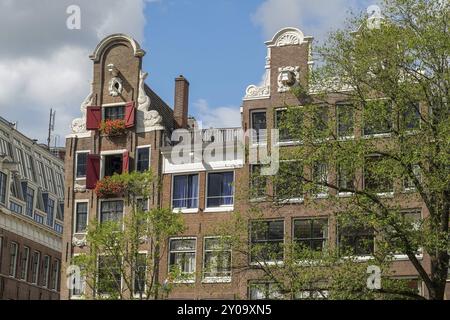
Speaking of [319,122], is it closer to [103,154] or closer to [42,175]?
[103,154]

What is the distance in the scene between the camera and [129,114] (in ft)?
133

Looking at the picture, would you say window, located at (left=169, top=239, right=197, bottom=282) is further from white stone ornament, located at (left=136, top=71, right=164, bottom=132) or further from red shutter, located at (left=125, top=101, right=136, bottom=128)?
red shutter, located at (left=125, top=101, right=136, bottom=128)

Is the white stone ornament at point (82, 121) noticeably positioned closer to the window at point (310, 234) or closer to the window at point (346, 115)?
the window at point (310, 234)

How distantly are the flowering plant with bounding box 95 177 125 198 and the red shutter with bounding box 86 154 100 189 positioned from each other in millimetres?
517

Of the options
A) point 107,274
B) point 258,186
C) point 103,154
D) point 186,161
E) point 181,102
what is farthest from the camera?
point 181,102

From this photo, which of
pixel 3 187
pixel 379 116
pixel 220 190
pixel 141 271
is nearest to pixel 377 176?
pixel 379 116

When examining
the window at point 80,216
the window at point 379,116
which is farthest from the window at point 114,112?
the window at point 379,116

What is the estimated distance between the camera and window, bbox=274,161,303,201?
25672 millimetres

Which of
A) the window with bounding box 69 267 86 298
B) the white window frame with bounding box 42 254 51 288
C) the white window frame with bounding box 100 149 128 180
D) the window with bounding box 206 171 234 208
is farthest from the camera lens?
the white window frame with bounding box 42 254 51 288

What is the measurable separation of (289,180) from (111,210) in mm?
15693

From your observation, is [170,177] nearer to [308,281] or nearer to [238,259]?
→ [238,259]

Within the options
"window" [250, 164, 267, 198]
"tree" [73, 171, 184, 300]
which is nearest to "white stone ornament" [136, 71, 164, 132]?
"tree" [73, 171, 184, 300]
